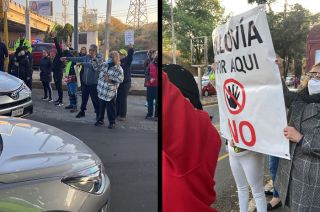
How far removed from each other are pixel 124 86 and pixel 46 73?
21.0 inches

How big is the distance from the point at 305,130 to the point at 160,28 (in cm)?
97

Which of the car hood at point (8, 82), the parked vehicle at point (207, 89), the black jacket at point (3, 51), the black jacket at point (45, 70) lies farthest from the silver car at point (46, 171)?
the parked vehicle at point (207, 89)

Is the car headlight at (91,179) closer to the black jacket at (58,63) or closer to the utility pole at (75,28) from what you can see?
the black jacket at (58,63)

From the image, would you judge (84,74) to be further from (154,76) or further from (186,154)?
(186,154)

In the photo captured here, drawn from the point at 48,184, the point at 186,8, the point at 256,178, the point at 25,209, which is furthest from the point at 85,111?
the point at 256,178

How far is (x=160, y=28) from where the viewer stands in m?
2.20

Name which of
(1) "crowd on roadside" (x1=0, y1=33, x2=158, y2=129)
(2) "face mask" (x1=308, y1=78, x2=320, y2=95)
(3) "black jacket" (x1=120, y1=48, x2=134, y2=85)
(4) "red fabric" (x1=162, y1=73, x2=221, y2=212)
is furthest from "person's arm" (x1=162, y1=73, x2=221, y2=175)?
(2) "face mask" (x1=308, y1=78, x2=320, y2=95)

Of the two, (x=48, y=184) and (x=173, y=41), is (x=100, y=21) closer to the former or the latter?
(x=173, y=41)

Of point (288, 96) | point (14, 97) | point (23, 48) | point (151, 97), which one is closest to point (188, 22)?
point (151, 97)

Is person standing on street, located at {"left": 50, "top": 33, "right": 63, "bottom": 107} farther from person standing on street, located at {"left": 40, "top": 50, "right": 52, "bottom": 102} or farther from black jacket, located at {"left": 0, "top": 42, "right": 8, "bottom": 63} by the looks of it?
black jacket, located at {"left": 0, "top": 42, "right": 8, "bottom": 63}

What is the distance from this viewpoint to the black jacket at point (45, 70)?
2.43 metres

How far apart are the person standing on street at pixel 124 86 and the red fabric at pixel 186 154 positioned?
24cm

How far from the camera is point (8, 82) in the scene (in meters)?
2.33

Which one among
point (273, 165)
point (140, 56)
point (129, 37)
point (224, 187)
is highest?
point (129, 37)
